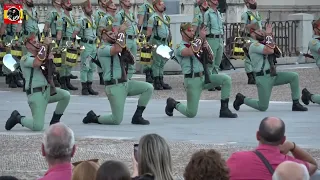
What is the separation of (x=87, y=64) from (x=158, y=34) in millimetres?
1585

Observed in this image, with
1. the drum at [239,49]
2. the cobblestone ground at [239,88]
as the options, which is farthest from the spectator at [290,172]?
the drum at [239,49]

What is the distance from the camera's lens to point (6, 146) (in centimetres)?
1392

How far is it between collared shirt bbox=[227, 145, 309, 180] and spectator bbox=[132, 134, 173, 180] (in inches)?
32.9

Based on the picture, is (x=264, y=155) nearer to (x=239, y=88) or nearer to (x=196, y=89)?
(x=196, y=89)

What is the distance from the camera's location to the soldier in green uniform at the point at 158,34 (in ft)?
72.4

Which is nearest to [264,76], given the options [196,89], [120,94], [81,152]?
[196,89]

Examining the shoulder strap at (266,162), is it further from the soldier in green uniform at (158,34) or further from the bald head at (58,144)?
the soldier in green uniform at (158,34)

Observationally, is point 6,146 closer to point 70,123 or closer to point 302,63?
point 70,123

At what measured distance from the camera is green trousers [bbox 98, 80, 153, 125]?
1584cm

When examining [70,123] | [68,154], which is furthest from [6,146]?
[68,154]

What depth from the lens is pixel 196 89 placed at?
16.6 m

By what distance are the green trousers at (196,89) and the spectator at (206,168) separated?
936 centimetres

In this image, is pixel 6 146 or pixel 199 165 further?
pixel 6 146

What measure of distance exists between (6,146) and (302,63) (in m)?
16.7
